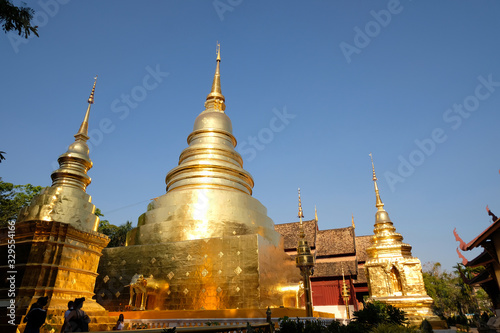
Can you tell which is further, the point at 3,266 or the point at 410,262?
the point at 410,262

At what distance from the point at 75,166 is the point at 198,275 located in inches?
172

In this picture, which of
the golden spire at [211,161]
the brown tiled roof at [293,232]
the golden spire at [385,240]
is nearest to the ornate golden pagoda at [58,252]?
the golden spire at [211,161]

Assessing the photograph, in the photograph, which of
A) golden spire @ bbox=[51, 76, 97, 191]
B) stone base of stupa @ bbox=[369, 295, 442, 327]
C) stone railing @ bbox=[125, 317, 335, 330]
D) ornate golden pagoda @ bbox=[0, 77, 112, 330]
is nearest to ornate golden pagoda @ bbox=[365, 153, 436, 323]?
stone base of stupa @ bbox=[369, 295, 442, 327]

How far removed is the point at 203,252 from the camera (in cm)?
855

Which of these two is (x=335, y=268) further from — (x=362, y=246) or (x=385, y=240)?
(x=385, y=240)

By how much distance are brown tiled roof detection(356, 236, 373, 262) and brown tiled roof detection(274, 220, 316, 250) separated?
297 centimetres

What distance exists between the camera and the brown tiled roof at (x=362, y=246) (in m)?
20.5

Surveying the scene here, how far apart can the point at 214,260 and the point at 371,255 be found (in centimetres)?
871

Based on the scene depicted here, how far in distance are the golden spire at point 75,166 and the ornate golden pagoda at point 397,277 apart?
11.3m

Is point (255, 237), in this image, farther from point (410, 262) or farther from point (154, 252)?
point (410, 262)

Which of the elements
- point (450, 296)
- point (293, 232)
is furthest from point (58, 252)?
point (450, 296)

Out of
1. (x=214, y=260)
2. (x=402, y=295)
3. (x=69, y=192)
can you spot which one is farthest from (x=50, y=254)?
(x=402, y=295)

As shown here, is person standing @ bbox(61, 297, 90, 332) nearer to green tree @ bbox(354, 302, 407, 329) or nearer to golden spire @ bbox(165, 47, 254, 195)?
green tree @ bbox(354, 302, 407, 329)

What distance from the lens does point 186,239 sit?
9.34 m
